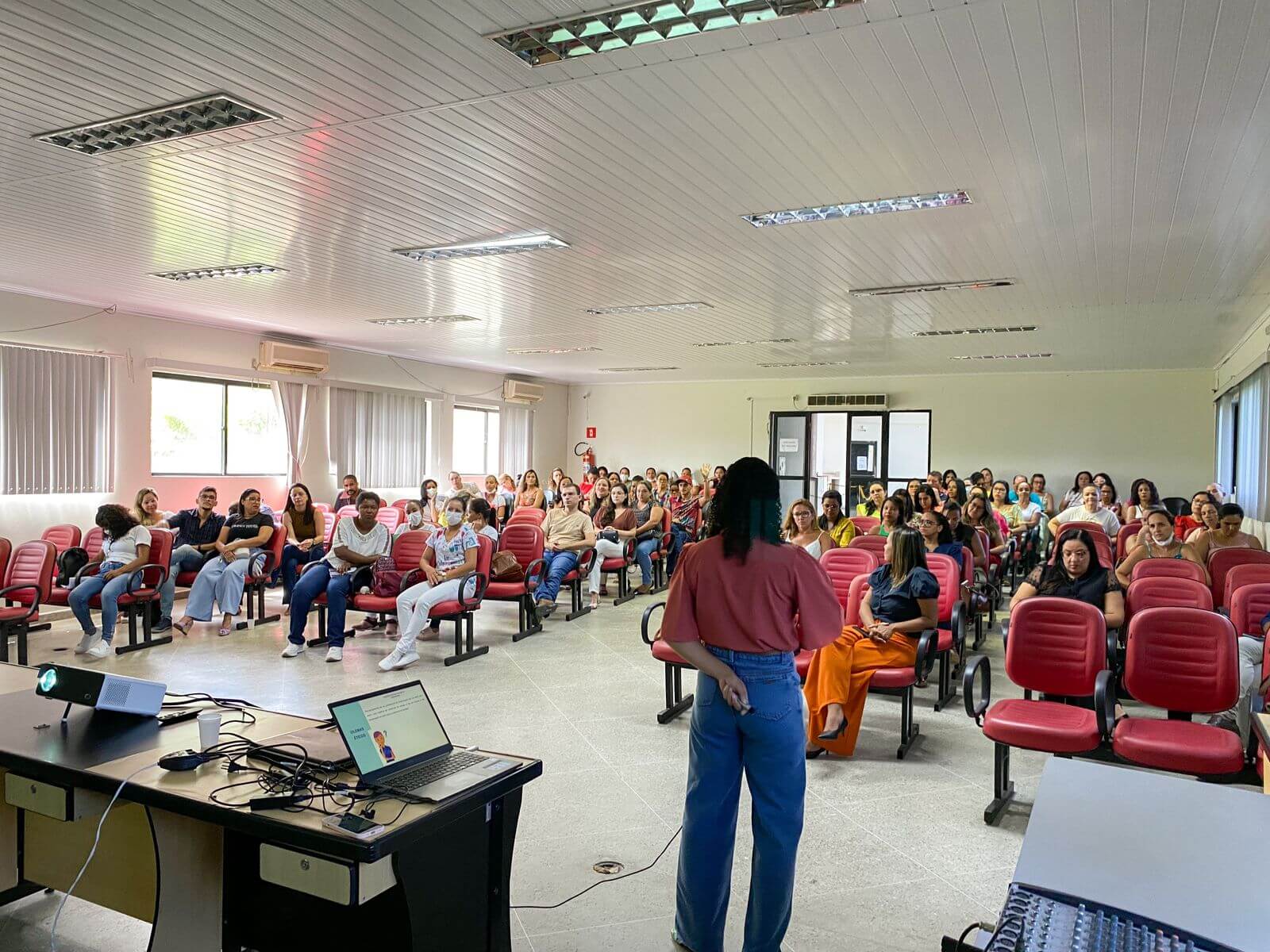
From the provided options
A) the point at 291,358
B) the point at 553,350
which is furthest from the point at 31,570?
the point at 553,350

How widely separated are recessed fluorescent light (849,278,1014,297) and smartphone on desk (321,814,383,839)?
6.64 m

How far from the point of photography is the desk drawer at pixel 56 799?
2307mm

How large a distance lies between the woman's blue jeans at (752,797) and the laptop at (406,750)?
1.96 feet

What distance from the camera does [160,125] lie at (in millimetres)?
4219

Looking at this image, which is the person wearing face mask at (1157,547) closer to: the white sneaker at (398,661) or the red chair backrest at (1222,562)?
the red chair backrest at (1222,562)

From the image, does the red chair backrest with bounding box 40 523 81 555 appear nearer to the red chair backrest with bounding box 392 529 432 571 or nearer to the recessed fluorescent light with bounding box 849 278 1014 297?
the red chair backrest with bounding box 392 529 432 571

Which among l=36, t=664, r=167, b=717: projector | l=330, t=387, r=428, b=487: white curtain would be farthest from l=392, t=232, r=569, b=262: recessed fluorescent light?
l=330, t=387, r=428, b=487: white curtain

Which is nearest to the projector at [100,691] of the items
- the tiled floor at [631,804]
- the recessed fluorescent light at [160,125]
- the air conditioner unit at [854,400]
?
the tiled floor at [631,804]

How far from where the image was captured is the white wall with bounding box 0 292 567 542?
8.84m

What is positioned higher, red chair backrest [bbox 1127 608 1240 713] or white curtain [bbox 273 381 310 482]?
white curtain [bbox 273 381 310 482]

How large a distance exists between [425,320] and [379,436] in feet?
11.8

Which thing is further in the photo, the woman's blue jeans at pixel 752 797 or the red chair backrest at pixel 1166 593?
the red chair backrest at pixel 1166 593

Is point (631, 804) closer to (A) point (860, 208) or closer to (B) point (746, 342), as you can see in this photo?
(A) point (860, 208)

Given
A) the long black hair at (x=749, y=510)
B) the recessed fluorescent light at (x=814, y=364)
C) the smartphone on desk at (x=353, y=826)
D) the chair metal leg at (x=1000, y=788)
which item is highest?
the recessed fluorescent light at (x=814, y=364)
